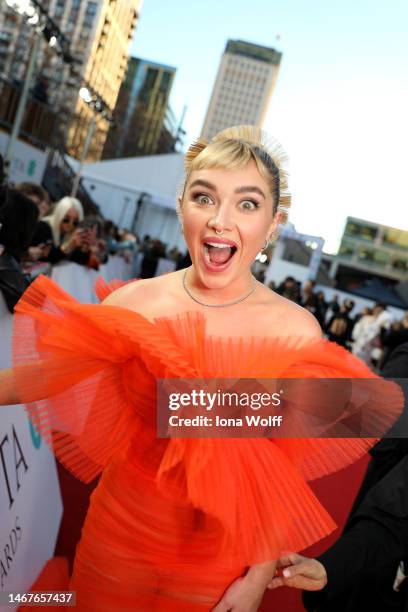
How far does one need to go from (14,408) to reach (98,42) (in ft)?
284

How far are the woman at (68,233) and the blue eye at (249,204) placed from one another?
3.82 meters

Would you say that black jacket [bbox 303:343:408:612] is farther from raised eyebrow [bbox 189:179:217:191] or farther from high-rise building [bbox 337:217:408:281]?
high-rise building [bbox 337:217:408:281]

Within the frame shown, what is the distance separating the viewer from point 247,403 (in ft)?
4.07

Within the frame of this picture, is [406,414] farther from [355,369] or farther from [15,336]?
[15,336]

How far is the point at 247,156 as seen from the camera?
4.74 ft

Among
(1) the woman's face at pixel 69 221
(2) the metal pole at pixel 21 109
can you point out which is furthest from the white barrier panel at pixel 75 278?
(2) the metal pole at pixel 21 109

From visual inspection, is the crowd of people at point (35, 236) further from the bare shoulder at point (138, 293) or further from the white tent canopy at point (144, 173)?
the white tent canopy at point (144, 173)

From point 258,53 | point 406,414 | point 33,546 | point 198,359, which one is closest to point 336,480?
point 33,546

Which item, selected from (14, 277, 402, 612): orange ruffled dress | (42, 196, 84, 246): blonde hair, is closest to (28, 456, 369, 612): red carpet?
(14, 277, 402, 612): orange ruffled dress

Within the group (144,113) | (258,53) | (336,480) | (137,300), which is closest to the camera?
(137,300)

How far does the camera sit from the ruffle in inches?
47.2

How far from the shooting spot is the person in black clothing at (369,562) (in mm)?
1371

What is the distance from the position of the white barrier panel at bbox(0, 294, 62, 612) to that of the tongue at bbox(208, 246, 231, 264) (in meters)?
1.18

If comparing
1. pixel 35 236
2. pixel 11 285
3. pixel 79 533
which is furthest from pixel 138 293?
pixel 35 236
